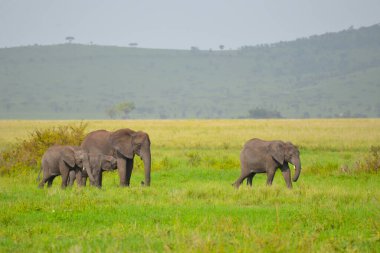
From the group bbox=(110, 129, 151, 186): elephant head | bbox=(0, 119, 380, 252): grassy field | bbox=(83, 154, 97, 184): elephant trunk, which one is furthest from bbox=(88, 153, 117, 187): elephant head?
bbox=(0, 119, 380, 252): grassy field

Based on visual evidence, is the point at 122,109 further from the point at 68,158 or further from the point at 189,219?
the point at 189,219

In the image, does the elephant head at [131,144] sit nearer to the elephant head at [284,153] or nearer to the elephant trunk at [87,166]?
the elephant trunk at [87,166]

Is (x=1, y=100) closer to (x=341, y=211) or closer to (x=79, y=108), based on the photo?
(x=79, y=108)

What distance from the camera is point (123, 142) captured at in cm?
1972

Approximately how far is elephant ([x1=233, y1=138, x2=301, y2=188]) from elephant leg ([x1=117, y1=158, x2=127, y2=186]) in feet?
10.4

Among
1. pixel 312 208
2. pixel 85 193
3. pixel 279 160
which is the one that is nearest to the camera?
pixel 312 208

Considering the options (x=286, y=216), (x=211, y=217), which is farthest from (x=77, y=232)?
(x=286, y=216)

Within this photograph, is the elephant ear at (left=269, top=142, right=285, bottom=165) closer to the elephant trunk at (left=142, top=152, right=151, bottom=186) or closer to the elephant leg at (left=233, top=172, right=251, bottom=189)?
the elephant leg at (left=233, top=172, right=251, bottom=189)

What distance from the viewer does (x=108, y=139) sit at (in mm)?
20156

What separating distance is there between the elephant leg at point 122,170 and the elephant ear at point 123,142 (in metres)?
0.22

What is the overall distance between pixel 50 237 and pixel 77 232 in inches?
24.5

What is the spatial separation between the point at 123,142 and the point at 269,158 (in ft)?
13.7

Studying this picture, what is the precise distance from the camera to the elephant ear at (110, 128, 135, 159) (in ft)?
64.4

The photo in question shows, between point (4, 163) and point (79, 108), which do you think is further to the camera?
point (79, 108)
